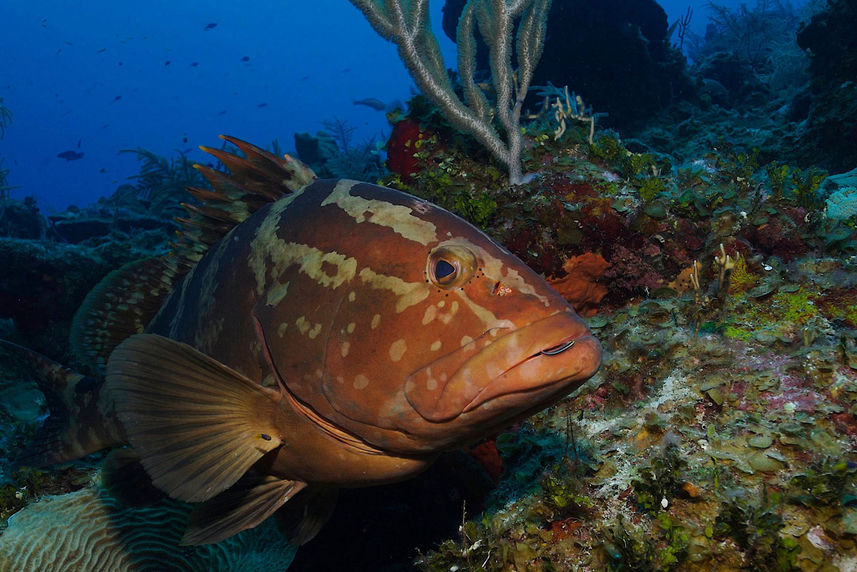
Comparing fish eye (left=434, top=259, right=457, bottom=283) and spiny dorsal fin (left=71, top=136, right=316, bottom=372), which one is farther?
spiny dorsal fin (left=71, top=136, right=316, bottom=372)

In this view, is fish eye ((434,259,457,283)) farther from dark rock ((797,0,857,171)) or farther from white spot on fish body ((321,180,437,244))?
dark rock ((797,0,857,171))

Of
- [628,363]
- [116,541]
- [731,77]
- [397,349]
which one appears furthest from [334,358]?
[731,77]

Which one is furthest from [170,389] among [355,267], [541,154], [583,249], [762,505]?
[541,154]

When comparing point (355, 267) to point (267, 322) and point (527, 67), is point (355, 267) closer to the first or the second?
point (267, 322)

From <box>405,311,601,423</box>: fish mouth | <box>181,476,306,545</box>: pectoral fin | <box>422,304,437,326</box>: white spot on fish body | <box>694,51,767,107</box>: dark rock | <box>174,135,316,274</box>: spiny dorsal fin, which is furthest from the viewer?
<box>694,51,767,107</box>: dark rock

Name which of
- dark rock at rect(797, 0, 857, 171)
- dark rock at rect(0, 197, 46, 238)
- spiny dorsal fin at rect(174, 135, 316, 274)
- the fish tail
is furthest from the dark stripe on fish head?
dark rock at rect(0, 197, 46, 238)

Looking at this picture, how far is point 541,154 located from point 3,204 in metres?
14.2

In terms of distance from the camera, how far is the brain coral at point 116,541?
3.36 meters

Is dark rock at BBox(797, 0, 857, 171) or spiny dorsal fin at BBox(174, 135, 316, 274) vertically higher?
spiny dorsal fin at BBox(174, 135, 316, 274)

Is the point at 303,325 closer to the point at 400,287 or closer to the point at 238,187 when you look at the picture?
the point at 400,287

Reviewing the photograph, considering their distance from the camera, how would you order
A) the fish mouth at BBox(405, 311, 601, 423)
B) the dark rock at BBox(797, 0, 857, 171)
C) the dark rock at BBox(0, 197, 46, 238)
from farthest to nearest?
the dark rock at BBox(0, 197, 46, 238)
the dark rock at BBox(797, 0, 857, 171)
the fish mouth at BBox(405, 311, 601, 423)

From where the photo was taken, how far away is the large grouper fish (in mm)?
1827

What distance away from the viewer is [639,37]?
1348 centimetres

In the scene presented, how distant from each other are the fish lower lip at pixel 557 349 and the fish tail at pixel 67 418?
10.2 ft
